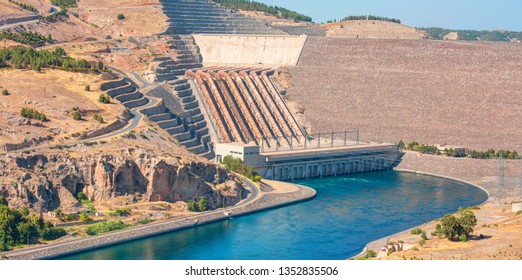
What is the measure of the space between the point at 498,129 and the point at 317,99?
985 inches

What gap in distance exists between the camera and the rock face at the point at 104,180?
81.6 metres

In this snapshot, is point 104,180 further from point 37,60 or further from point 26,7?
point 26,7

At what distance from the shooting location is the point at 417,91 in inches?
5037

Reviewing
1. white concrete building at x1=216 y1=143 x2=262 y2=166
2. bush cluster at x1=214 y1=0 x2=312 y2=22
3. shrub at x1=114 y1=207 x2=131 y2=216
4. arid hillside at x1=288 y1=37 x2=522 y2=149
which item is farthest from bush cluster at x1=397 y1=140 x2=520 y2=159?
bush cluster at x1=214 y1=0 x2=312 y2=22

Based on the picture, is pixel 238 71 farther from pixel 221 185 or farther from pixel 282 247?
pixel 282 247

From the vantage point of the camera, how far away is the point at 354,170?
121375mm

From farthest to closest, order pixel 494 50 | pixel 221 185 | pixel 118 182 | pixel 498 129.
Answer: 1. pixel 494 50
2. pixel 498 129
3. pixel 221 185
4. pixel 118 182

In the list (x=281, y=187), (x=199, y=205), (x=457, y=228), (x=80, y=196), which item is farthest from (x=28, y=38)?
(x=457, y=228)

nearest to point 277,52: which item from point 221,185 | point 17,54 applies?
point 17,54

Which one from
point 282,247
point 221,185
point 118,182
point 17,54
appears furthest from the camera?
point 17,54

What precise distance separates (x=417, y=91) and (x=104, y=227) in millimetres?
57826

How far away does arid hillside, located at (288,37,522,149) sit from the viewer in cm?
12062

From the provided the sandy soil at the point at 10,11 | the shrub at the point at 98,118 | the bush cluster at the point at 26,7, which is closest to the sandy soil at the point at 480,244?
the shrub at the point at 98,118

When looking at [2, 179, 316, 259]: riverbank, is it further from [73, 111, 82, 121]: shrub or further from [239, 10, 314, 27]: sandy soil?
[239, 10, 314, 27]: sandy soil
